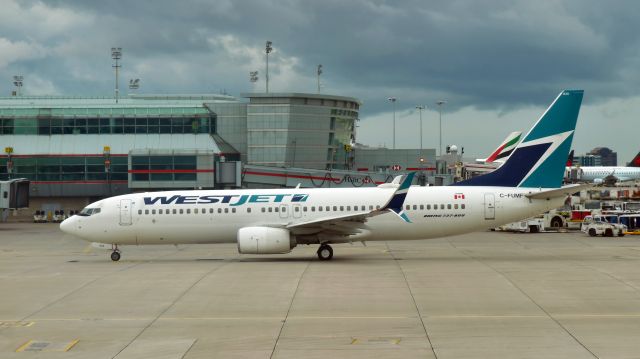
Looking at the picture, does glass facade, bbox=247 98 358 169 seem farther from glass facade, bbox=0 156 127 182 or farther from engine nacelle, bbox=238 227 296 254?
engine nacelle, bbox=238 227 296 254

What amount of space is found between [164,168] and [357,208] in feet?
152

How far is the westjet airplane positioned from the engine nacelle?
32 cm

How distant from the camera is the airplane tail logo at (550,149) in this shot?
3519 cm

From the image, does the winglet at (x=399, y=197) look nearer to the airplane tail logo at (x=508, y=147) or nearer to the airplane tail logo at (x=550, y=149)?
the airplane tail logo at (x=550, y=149)

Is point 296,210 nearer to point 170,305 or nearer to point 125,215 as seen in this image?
point 125,215

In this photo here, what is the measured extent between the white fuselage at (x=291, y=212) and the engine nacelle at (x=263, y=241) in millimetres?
1500

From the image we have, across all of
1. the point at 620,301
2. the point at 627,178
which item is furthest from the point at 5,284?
the point at 627,178

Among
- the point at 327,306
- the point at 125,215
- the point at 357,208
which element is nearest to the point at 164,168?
the point at 125,215

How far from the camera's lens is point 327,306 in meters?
21.4

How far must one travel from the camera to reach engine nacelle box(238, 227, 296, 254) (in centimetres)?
3344

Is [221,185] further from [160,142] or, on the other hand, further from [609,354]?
[609,354]

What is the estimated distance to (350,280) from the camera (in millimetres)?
27078

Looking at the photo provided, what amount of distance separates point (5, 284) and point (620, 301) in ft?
67.7

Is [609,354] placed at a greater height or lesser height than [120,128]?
lesser
